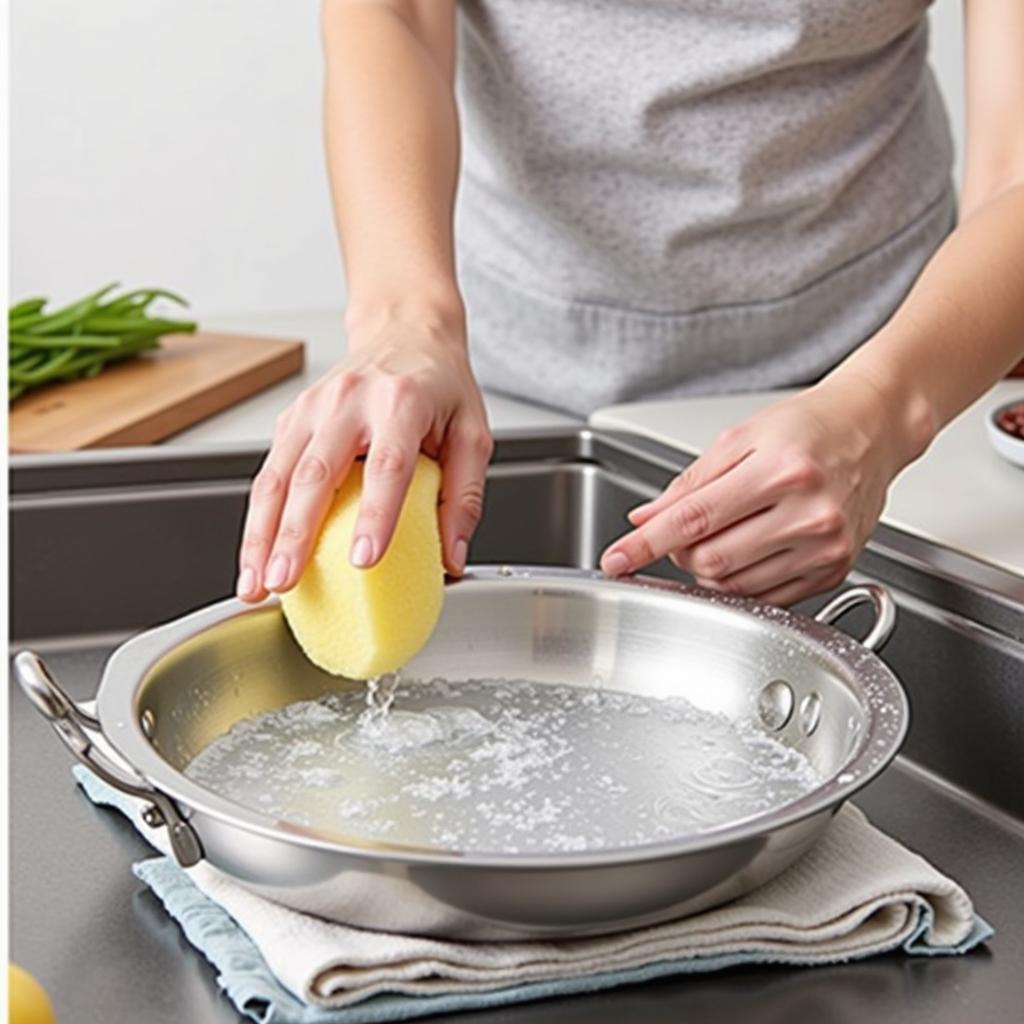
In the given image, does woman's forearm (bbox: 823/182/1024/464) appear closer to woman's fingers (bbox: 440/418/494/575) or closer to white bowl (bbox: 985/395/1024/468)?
white bowl (bbox: 985/395/1024/468)

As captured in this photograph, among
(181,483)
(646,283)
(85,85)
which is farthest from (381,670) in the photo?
(85,85)

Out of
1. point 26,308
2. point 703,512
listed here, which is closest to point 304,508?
point 703,512

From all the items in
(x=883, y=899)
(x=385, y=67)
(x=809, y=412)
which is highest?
(x=385, y=67)

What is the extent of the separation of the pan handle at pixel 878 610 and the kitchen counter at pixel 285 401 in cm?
53

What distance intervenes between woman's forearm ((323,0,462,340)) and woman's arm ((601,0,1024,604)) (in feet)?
0.75

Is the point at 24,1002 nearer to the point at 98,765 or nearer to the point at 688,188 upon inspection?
the point at 98,765

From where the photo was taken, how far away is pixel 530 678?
3.97ft

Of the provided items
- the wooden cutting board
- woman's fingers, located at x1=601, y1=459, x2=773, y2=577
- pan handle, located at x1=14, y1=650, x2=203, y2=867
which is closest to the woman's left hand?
woman's fingers, located at x1=601, y1=459, x2=773, y2=577

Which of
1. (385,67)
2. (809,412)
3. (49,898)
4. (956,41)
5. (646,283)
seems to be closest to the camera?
(49,898)

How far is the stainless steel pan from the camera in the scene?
853mm

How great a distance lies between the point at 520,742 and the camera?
1094 mm

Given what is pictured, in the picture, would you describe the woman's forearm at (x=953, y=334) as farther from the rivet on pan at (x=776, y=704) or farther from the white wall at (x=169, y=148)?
the white wall at (x=169, y=148)

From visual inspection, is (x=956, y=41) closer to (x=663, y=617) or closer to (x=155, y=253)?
(x=155, y=253)

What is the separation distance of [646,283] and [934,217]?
0.30 meters
